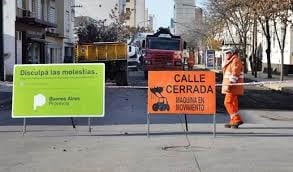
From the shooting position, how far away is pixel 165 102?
1338 centimetres

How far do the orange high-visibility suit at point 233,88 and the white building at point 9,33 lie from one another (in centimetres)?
2877

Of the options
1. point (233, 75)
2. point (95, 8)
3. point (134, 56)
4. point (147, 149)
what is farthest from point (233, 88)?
point (95, 8)

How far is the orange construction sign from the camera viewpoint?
13.3 m

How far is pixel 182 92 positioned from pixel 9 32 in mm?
31176

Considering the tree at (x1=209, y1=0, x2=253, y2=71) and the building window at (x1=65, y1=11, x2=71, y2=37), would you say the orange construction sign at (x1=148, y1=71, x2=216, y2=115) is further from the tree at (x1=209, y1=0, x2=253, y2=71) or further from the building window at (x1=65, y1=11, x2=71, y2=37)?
the building window at (x1=65, y1=11, x2=71, y2=37)

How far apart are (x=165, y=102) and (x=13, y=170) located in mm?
4546

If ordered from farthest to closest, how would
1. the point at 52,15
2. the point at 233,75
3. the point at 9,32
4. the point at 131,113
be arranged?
1. the point at 52,15
2. the point at 9,32
3. the point at 131,113
4. the point at 233,75

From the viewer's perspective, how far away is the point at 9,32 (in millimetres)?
42812

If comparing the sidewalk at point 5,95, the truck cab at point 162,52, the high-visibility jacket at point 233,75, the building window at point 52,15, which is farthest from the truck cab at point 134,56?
the high-visibility jacket at point 233,75

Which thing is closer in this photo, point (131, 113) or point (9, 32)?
point (131, 113)

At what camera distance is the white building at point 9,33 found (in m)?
42.3

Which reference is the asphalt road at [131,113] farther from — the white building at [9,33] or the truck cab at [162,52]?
the truck cab at [162,52]

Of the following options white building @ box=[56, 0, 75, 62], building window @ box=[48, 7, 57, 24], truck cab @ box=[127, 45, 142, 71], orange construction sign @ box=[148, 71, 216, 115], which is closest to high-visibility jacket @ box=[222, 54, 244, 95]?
orange construction sign @ box=[148, 71, 216, 115]

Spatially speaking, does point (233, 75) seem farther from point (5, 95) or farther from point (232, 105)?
point (5, 95)
